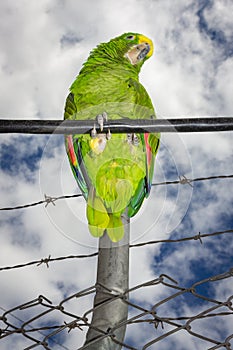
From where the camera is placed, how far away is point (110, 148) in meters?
1.68

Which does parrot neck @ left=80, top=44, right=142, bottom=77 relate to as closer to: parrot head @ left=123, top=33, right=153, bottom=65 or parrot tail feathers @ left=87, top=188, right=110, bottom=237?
parrot head @ left=123, top=33, right=153, bottom=65

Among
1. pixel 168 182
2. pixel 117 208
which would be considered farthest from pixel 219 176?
pixel 117 208

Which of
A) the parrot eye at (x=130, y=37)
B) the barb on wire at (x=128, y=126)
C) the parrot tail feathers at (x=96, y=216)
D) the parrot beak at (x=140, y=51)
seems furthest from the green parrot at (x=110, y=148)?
the barb on wire at (x=128, y=126)

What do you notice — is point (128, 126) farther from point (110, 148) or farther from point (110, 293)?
point (110, 148)

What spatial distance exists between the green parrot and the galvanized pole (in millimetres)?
67

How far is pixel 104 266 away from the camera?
1096 millimetres

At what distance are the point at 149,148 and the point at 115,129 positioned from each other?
0.80 metres

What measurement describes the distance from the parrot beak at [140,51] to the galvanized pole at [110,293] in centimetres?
138

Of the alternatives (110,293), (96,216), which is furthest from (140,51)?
(110,293)

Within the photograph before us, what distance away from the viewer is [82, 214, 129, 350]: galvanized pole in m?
0.99

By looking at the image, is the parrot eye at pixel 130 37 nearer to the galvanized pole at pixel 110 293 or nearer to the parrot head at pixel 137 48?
the parrot head at pixel 137 48

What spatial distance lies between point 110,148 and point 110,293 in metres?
0.78

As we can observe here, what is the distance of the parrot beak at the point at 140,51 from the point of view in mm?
2301

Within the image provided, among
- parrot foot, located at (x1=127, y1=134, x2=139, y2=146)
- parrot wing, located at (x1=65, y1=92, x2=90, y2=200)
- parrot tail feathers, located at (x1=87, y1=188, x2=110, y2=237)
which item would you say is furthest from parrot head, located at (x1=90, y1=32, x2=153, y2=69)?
parrot tail feathers, located at (x1=87, y1=188, x2=110, y2=237)
